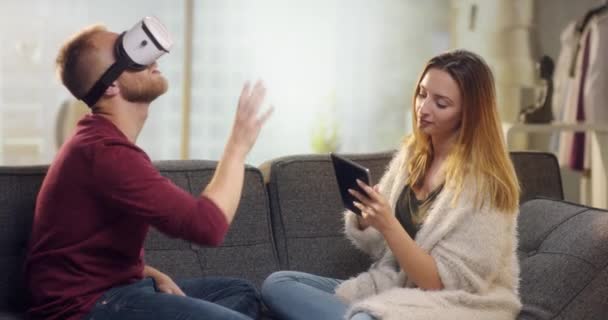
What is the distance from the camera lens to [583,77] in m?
4.32

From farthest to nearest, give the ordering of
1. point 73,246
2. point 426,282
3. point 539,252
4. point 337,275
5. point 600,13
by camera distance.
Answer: point 600,13
point 337,275
point 539,252
point 426,282
point 73,246

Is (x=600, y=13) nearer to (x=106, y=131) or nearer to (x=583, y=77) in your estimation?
(x=583, y=77)

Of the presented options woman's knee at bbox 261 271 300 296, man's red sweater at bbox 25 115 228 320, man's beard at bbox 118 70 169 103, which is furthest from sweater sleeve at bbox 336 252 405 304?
man's beard at bbox 118 70 169 103

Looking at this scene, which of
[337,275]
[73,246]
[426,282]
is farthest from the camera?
[337,275]

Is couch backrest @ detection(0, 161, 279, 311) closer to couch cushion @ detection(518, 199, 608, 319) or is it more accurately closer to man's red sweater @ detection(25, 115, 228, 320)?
man's red sweater @ detection(25, 115, 228, 320)

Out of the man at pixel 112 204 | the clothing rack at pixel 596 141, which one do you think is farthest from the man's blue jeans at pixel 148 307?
the clothing rack at pixel 596 141

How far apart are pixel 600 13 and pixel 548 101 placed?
0.56 meters

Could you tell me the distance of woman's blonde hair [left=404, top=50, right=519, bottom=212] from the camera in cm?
201

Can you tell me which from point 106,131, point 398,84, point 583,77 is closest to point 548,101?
point 583,77

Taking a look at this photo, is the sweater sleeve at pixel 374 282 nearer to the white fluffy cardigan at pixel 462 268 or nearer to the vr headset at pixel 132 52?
the white fluffy cardigan at pixel 462 268

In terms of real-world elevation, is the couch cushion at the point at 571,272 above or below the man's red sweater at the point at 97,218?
below

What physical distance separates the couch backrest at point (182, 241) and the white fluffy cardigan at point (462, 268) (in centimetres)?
54

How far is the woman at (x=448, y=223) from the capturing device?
1.97m

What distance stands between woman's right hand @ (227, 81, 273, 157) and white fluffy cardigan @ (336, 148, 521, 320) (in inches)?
17.6
